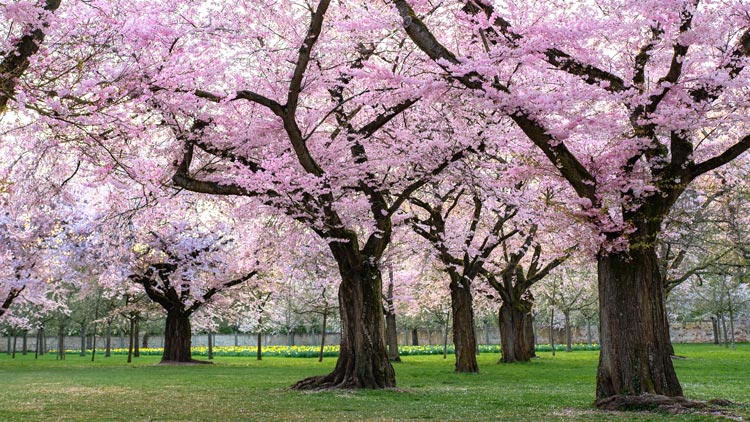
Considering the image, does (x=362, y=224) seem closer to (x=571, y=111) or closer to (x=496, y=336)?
(x=571, y=111)

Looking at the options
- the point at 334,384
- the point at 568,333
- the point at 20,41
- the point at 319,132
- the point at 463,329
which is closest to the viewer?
the point at 20,41

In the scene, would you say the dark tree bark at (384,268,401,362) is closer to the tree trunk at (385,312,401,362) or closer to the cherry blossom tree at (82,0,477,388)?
the tree trunk at (385,312,401,362)

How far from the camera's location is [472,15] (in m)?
10.9

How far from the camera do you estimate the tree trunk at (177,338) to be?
3175 cm

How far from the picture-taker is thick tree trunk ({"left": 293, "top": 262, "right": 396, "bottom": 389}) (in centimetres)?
1539

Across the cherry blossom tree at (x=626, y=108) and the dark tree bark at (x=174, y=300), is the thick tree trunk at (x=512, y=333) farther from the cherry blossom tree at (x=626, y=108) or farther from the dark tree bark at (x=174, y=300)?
the cherry blossom tree at (x=626, y=108)

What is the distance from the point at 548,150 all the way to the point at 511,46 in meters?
1.79

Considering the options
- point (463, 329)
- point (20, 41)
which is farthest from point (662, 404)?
point (463, 329)

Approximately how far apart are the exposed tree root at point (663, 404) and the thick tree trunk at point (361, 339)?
5729 mm

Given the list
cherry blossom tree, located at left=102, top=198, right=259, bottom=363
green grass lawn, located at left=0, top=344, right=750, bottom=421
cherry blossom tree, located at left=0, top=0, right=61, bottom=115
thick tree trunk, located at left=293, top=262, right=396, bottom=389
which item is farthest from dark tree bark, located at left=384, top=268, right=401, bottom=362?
cherry blossom tree, located at left=0, top=0, right=61, bottom=115

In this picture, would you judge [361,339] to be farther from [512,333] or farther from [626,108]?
[512,333]

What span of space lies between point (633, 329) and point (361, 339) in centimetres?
641

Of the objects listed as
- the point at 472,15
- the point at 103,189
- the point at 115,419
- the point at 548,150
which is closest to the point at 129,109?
the point at 115,419

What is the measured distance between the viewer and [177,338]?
105ft
